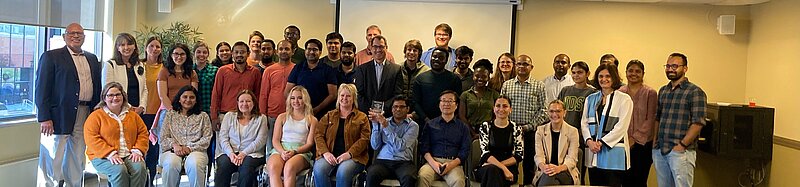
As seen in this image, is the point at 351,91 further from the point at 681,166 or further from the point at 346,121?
the point at 681,166

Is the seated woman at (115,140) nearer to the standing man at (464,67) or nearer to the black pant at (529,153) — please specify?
the standing man at (464,67)

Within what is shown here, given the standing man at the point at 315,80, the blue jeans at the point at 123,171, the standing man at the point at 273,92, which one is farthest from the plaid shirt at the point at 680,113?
the blue jeans at the point at 123,171

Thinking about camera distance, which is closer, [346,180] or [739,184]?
[346,180]

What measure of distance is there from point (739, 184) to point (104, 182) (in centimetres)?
567

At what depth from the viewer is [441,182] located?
4.45 meters

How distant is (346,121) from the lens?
4.62m

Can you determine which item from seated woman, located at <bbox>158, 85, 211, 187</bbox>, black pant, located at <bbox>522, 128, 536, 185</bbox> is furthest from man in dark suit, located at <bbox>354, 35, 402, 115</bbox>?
seated woman, located at <bbox>158, 85, 211, 187</bbox>

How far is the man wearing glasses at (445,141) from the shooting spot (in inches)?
176

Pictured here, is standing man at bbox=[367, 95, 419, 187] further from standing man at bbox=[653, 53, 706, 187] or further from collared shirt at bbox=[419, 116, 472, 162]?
standing man at bbox=[653, 53, 706, 187]

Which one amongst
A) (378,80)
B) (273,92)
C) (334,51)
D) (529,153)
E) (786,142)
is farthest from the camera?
(786,142)

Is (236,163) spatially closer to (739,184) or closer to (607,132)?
Result: (607,132)

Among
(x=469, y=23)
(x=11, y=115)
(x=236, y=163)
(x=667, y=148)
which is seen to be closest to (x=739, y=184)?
(x=667, y=148)

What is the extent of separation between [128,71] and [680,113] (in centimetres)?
409

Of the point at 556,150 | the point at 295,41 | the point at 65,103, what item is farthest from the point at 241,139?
the point at 556,150
